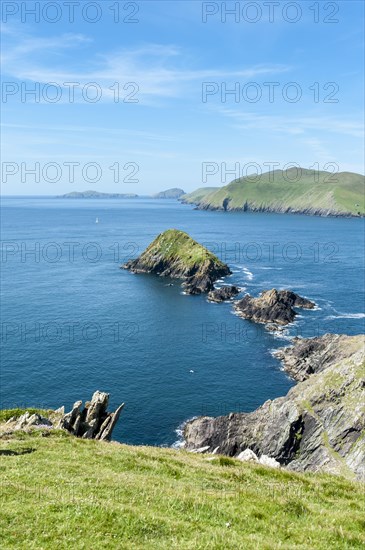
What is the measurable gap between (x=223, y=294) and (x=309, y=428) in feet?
281

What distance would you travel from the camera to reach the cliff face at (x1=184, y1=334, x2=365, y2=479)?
54.0m

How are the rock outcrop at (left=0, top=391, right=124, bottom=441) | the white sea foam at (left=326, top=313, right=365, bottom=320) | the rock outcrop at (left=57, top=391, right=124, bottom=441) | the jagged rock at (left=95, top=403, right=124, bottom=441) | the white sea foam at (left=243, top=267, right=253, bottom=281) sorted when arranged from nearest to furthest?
the rock outcrop at (left=0, top=391, right=124, bottom=441)
the rock outcrop at (left=57, top=391, right=124, bottom=441)
the jagged rock at (left=95, top=403, right=124, bottom=441)
the white sea foam at (left=326, top=313, right=365, bottom=320)
the white sea foam at (left=243, top=267, right=253, bottom=281)

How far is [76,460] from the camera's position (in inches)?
1086

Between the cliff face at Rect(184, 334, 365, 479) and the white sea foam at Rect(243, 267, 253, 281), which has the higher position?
the white sea foam at Rect(243, 267, 253, 281)

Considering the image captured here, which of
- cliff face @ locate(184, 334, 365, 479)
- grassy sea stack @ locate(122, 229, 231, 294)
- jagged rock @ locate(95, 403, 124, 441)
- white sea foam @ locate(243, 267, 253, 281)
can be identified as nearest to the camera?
jagged rock @ locate(95, 403, 124, 441)

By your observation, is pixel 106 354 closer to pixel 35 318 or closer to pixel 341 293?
pixel 35 318

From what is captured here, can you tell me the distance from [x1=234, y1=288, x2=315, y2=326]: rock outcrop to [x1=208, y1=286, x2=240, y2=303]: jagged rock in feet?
26.7

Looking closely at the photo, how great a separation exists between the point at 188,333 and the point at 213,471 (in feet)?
277

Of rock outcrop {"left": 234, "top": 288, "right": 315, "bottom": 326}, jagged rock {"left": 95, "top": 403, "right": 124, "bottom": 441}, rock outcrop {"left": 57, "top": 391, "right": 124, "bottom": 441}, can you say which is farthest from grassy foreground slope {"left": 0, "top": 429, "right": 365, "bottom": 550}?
rock outcrop {"left": 234, "top": 288, "right": 315, "bottom": 326}

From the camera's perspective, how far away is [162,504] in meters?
19.3

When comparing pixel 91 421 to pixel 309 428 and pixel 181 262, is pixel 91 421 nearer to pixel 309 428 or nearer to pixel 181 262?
pixel 309 428

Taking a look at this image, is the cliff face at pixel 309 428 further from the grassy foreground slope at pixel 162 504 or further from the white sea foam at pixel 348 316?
the white sea foam at pixel 348 316

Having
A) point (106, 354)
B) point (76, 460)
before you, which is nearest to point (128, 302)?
point (106, 354)

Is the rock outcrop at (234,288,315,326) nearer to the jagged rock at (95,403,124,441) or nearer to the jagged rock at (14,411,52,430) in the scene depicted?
the jagged rock at (95,403,124,441)
